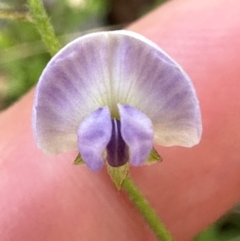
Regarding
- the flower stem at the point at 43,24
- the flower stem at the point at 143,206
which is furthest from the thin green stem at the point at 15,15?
the flower stem at the point at 143,206

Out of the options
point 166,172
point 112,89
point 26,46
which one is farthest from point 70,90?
point 26,46

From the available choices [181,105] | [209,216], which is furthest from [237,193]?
[181,105]

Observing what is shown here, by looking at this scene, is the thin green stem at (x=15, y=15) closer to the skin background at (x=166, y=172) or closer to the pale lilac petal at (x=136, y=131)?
the pale lilac petal at (x=136, y=131)

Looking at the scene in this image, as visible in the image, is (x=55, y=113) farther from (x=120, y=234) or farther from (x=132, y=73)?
(x=120, y=234)

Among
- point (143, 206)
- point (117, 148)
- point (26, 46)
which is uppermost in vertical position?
point (117, 148)

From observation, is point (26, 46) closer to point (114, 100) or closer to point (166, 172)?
point (166, 172)

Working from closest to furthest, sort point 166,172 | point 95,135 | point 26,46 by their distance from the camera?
point 95,135 < point 166,172 < point 26,46

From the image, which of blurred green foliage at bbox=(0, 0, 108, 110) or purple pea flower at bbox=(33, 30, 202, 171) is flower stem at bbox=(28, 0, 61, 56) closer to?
purple pea flower at bbox=(33, 30, 202, 171)
